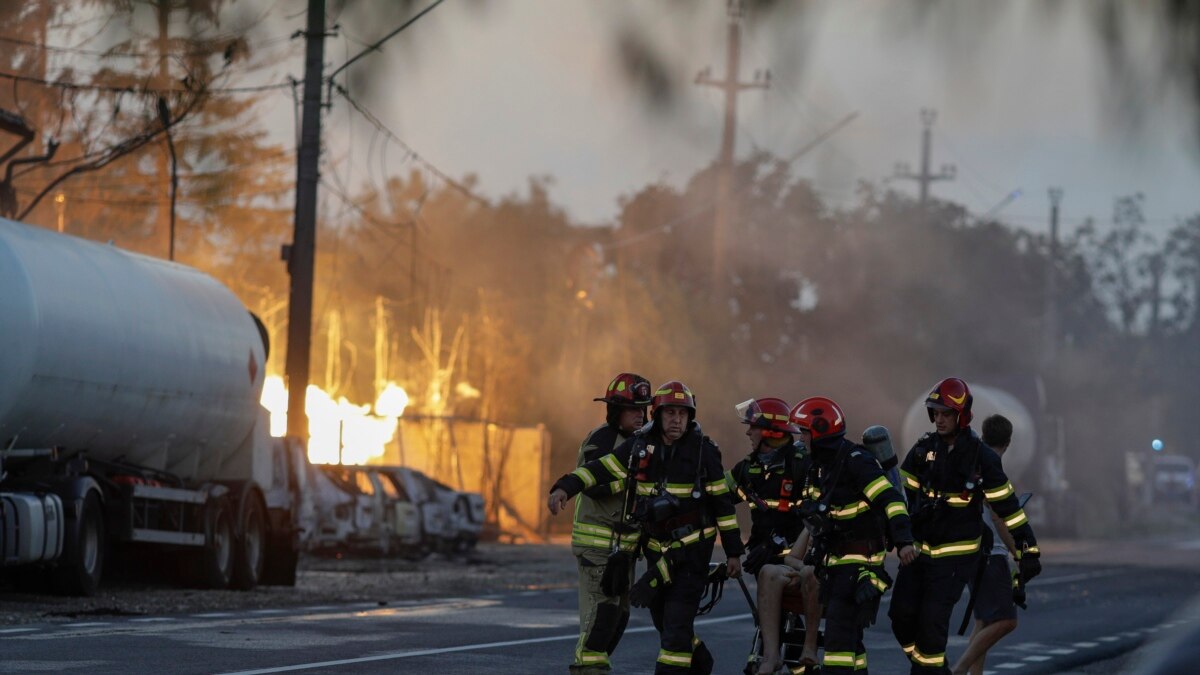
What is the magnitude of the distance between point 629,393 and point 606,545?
33.6 inches

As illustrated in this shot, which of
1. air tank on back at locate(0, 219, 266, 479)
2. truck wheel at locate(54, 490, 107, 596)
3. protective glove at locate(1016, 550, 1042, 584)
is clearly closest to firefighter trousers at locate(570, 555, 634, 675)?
protective glove at locate(1016, 550, 1042, 584)

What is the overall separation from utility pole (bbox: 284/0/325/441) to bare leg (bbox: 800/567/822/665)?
14.8 metres

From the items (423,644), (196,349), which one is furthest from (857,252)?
(423,644)

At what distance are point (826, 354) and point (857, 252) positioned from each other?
3.94 metres

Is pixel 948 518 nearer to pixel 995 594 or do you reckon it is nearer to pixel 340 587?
pixel 995 594

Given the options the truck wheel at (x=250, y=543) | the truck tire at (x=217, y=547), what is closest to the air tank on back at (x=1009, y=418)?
the truck wheel at (x=250, y=543)

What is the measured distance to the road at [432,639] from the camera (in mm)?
12453

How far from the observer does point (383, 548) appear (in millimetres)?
29641

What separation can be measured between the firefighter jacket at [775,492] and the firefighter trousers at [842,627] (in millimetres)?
1022

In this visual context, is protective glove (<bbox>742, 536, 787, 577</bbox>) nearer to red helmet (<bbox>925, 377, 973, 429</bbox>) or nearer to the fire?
red helmet (<bbox>925, 377, 973, 429</bbox>)

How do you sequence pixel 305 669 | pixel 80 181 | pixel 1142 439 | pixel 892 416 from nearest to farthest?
pixel 305 669 < pixel 80 181 < pixel 892 416 < pixel 1142 439

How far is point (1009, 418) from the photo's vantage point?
44.0m

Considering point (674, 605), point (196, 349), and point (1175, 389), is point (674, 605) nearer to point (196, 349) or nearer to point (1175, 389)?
point (196, 349)

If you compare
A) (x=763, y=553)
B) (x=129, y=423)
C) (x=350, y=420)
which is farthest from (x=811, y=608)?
(x=350, y=420)
